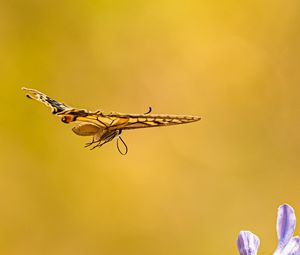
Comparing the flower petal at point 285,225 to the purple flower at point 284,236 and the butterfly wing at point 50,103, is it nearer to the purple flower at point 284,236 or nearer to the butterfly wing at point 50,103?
the purple flower at point 284,236

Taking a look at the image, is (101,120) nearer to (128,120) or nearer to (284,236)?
(128,120)

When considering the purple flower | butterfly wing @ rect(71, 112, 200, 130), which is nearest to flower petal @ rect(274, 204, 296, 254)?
the purple flower

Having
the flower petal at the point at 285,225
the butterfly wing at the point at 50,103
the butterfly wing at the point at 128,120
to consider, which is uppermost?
the butterfly wing at the point at 50,103

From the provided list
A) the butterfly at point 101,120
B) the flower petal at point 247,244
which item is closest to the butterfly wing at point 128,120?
the butterfly at point 101,120

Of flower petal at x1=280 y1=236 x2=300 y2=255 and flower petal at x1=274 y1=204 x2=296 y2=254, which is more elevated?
flower petal at x1=274 y1=204 x2=296 y2=254

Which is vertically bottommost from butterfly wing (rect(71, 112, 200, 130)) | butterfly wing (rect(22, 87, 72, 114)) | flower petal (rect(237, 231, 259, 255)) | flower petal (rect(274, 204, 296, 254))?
flower petal (rect(237, 231, 259, 255))

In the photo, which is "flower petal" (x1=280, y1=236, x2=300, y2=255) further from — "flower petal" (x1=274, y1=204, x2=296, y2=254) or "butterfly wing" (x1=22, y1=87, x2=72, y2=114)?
"butterfly wing" (x1=22, y1=87, x2=72, y2=114)
